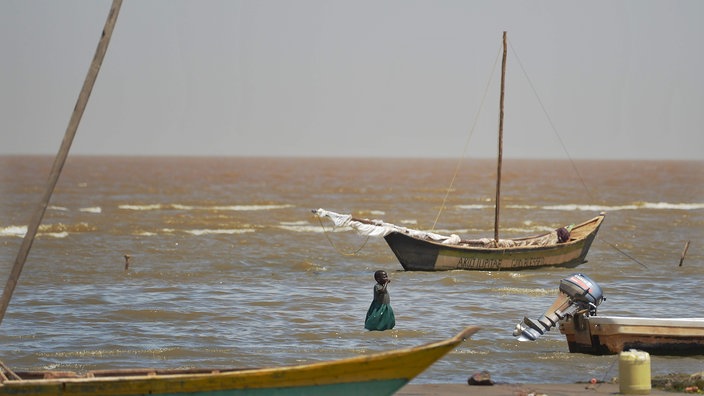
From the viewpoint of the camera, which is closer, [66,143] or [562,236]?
[66,143]

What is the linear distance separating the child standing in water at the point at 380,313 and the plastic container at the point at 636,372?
6103mm

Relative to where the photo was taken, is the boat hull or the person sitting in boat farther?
the person sitting in boat

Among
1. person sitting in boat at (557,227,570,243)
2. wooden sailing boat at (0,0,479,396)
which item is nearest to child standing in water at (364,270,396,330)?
wooden sailing boat at (0,0,479,396)

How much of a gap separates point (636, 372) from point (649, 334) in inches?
128

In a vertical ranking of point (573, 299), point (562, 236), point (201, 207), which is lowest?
point (573, 299)

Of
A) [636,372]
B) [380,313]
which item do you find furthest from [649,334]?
[380,313]

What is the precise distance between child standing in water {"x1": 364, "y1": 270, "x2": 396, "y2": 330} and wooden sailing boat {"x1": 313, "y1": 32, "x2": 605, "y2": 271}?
11833 millimetres

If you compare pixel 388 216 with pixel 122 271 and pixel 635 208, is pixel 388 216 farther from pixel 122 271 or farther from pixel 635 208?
pixel 122 271

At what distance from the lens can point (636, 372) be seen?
1522 centimetres

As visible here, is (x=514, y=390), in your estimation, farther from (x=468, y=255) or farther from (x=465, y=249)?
(x=468, y=255)

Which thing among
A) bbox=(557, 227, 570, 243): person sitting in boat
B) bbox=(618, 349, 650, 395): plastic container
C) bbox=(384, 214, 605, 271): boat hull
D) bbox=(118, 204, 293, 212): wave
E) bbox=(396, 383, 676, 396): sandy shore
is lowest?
bbox=(396, 383, 676, 396): sandy shore

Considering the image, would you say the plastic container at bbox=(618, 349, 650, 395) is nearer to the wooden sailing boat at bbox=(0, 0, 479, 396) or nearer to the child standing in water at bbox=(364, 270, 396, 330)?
the wooden sailing boat at bbox=(0, 0, 479, 396)

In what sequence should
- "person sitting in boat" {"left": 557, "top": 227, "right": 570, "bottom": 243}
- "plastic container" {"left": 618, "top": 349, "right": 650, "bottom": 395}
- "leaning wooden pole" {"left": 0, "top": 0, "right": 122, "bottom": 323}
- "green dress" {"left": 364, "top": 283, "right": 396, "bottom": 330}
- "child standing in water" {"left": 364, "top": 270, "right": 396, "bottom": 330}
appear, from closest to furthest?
"leaning wooden pole" {"left": 0, "top": 0, "right": 122, "bottom": 323}, "plastic container" {"left": 618, "top": 349, "right": 650, "bottom": 395}, "child standing in water" {"left": 364, "top": 270, "right": 396, "bottom": 330}, "green dress" {"left": 364, "top": 283, "right": 396, "bottom": 330}, "person sitting in boat" {"left": 557, "top": 227, "right": 570, "bottom": 243}

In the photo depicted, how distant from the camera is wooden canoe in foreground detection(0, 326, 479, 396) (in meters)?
12.2
